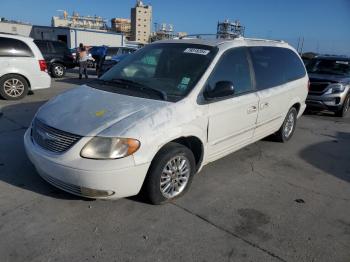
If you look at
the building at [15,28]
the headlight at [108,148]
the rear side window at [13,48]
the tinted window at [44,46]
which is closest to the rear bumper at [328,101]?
the headlight at [108,148]

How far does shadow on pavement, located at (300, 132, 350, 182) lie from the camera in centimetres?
502

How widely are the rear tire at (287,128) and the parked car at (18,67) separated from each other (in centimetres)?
674

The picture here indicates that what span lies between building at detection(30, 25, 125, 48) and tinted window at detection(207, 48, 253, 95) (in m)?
34.4

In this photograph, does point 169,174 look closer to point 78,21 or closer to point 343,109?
point 343,109

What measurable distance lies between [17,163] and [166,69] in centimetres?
236

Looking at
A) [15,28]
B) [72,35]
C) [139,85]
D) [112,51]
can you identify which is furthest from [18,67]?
[15,28]

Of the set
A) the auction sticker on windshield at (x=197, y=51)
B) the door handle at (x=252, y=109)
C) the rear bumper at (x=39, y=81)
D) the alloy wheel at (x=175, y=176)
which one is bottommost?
the alloy wheel at (x=175, y=176)

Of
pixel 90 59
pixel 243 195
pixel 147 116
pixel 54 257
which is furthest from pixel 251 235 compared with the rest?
pixel 90 59

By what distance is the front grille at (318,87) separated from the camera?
8.77 m

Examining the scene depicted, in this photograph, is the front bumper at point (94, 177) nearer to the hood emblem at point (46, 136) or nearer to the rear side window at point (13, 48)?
the hood emblem at point (46, 136)

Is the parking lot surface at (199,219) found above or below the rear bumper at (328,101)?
below

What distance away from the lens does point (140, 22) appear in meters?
118

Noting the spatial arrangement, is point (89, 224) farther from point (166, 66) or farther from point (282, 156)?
point (282, 156)

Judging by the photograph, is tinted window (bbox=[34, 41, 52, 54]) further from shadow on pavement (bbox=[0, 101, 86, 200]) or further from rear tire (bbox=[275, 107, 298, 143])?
rear tire (bbox=[275, 107, 298, 143])
